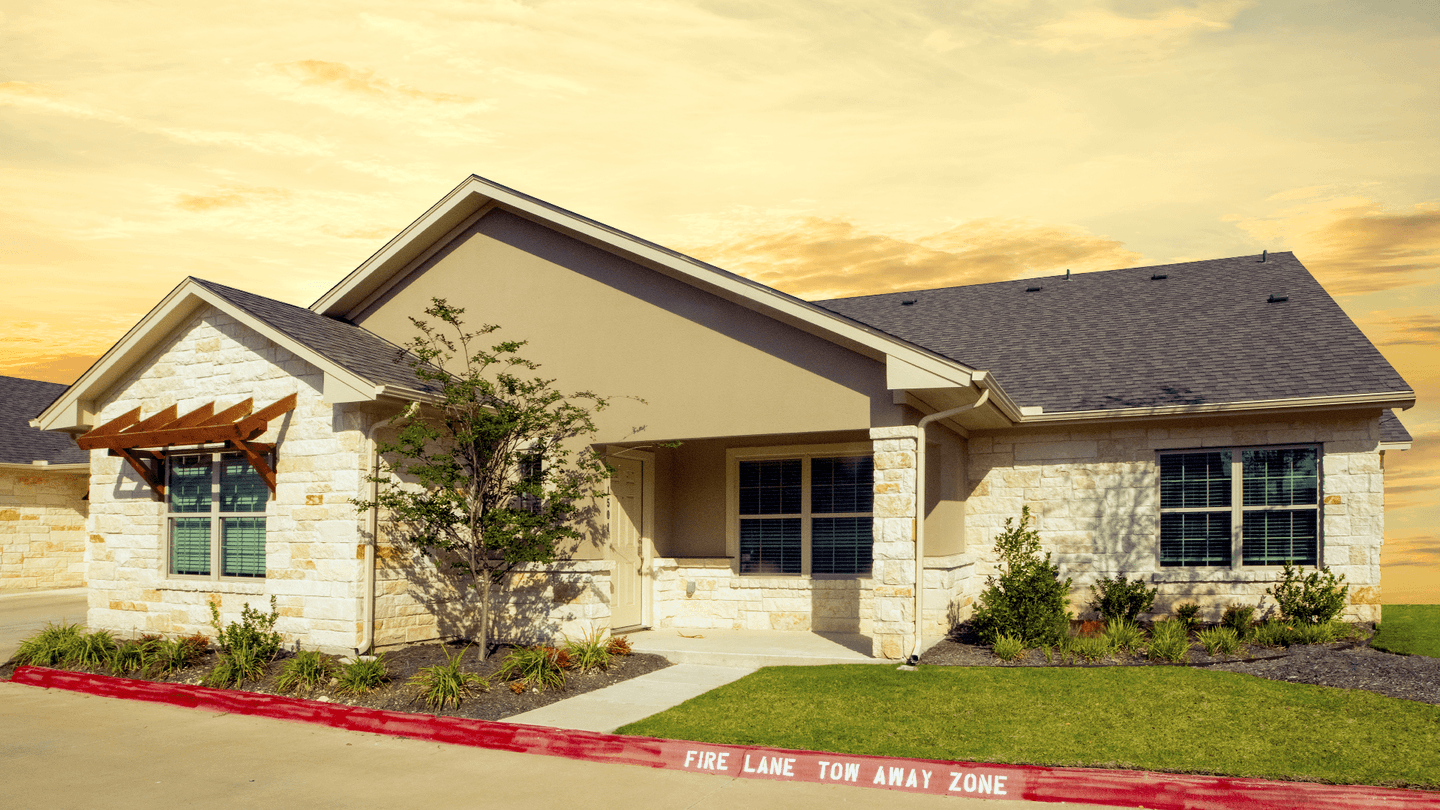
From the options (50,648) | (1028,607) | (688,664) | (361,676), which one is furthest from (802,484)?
(50,648)

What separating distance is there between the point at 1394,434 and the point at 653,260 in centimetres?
1150

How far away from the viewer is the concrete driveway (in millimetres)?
15994

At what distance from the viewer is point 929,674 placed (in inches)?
435

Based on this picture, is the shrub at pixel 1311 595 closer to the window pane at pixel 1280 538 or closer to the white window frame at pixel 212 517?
the window pane at pixel 1280 538

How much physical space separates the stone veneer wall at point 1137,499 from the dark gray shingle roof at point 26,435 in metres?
20.8

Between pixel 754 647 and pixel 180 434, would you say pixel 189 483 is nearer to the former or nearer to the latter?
pixel 180 434

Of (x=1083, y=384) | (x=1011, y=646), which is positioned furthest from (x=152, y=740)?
(x=1083, y=384)

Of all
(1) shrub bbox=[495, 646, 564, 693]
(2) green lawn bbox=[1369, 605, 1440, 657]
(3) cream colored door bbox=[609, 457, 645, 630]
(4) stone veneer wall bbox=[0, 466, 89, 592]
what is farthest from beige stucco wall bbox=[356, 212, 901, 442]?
(4) stone veneer wall bbox=[0, 466, 89, 592]

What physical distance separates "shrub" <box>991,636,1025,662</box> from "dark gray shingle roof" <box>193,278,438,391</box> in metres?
7.79

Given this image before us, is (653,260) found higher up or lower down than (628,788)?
higher up

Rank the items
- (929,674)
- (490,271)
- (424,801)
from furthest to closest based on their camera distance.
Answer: (490,271), (929,674), (424,801)

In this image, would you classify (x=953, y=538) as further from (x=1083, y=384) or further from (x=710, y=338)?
(x=710, y=338)

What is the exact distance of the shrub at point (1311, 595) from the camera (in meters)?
13.2

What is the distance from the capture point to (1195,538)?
14461 mm
